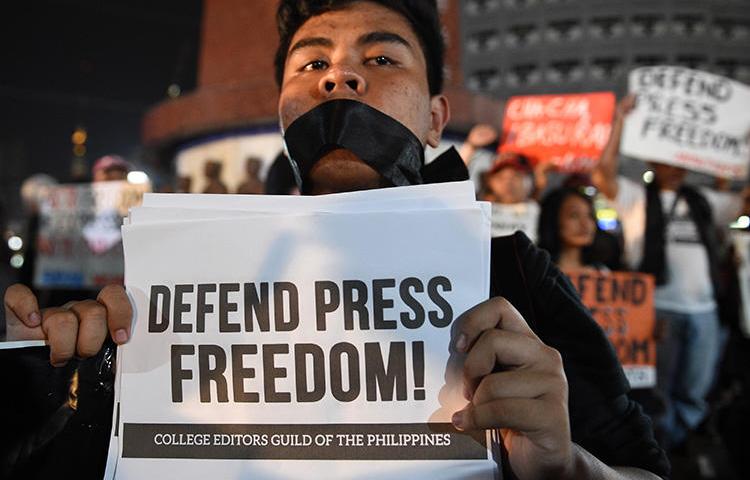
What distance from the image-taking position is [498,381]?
3.06 ft

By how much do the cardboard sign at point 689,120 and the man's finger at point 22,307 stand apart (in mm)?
4423

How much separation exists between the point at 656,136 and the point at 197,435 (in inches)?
177

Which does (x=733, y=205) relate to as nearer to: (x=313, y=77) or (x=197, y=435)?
(x=313, y=77)

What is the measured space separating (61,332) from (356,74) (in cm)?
72

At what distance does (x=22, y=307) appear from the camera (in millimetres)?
1048

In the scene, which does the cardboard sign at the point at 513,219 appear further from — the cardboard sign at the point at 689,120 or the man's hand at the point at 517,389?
the man's hand at the point at 517,389

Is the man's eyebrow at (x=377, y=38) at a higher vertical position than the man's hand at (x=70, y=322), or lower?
higher

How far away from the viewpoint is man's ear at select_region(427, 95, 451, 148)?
157 centimetres

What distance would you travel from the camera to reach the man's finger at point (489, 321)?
0.98 meters

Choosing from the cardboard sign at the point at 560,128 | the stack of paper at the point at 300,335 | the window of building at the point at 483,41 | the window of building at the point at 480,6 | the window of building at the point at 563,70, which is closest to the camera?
the stack of paper at the point at 300,335

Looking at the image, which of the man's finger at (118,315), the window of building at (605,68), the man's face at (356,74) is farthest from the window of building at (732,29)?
the man's finger at (118,315)

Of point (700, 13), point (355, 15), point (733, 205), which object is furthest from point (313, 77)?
point (700, 13)

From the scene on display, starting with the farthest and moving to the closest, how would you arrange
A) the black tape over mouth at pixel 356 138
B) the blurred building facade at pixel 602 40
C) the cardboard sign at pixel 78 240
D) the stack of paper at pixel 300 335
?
the blurred building facade at pixel 602 40
the cardboard sign at pixel 78 240
the black tape over mouth at pixel 356 138
the stack of paper at pixel 300 335

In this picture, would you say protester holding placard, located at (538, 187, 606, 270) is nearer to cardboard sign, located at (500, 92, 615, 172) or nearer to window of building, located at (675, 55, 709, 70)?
cardboard sign, located at (500, 92, 615, 172)
